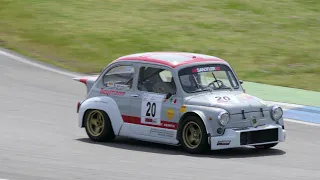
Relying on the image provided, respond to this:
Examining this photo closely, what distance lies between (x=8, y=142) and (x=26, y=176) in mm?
2815

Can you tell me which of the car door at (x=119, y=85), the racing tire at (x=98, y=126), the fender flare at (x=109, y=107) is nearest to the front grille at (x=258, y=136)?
the car door at (x=119, y=85)

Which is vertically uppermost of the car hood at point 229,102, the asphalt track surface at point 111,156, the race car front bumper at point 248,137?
the car hood at point 229,102

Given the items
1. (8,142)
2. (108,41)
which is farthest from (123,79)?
(108,41)

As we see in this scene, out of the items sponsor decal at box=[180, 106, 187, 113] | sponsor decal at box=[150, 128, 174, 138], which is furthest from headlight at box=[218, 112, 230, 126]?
sponsor decal at box=[150, 128, 174, 138]

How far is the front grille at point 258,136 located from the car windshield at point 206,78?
105cm

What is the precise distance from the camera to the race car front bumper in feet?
38.4

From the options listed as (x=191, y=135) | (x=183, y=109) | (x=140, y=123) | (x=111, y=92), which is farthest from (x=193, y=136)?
(x=111, y=92)

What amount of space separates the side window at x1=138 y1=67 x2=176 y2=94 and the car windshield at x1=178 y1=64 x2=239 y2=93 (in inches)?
8.0

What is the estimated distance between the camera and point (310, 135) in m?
→ 14.1

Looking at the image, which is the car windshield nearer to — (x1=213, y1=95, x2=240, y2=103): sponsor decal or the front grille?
(x1=213, y1=95, x2=240, y2=103): sponsor decal

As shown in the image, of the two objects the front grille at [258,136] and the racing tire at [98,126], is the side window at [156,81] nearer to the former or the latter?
the racing tire at [98,126]

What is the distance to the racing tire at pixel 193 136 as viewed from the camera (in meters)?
11.8

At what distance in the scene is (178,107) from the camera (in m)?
12.2

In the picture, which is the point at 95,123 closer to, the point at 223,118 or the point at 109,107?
the point at 109,107
